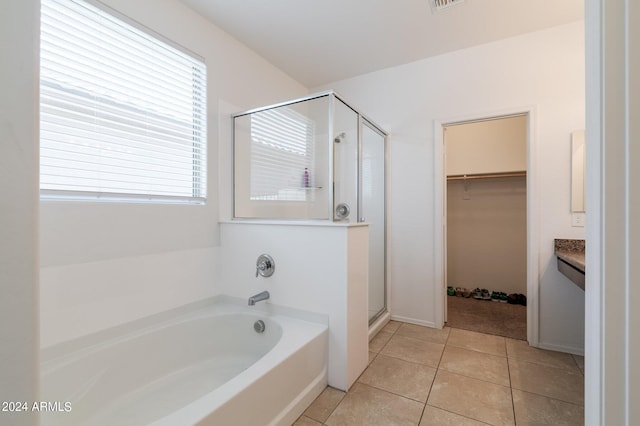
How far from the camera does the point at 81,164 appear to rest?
1494 millimetres

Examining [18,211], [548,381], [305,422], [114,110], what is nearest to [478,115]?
[548,381]

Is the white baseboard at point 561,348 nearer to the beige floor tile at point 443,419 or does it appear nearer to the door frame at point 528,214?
the door frame at point 528,214

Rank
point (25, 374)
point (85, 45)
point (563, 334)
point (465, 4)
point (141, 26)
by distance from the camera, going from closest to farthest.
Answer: point (25, 374)
point (85, 45)
point (141, 26)
point (465, 4)
point (563, 334)

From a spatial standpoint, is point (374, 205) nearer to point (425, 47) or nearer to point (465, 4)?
point (425, 47)

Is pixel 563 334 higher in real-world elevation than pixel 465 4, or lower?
lower

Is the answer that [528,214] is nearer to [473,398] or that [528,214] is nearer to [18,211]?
[473,398]

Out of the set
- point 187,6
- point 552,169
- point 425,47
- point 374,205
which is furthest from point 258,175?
point 552,169

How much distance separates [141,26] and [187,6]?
17.9 inches

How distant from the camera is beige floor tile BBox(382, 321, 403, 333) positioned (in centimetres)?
262

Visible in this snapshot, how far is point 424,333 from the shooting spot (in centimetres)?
252

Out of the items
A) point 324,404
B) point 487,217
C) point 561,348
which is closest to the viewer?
point 324,404

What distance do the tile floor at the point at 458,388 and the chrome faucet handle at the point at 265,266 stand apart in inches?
34.0

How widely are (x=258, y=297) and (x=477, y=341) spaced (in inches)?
76.2

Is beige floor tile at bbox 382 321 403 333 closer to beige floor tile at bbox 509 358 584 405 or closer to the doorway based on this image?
the doorway
